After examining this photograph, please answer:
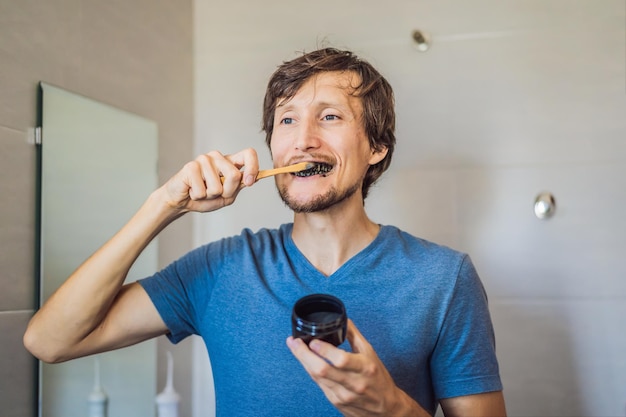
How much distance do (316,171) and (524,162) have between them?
745 millimetres

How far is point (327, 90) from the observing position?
1.12m

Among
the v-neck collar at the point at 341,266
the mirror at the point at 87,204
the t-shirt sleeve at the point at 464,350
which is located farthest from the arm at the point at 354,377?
the mirror at the point at 87,204

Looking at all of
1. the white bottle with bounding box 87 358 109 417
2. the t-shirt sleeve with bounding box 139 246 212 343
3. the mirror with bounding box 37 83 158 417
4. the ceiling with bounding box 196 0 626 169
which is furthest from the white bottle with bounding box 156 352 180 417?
the ceiling with bounding box 196 0 626 169

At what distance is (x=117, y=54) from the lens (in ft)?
4.47

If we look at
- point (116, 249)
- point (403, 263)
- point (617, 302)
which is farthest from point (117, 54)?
point (617, 302)

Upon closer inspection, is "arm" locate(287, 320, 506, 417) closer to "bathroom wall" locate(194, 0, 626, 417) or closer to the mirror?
the mirror

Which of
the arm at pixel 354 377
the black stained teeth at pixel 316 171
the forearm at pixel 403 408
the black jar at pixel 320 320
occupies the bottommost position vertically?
the forearm at pixel 403 408

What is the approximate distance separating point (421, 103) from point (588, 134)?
450 mm

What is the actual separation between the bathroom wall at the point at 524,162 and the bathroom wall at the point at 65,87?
0.46 m

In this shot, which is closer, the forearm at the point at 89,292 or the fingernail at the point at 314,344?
the fingernail at the point at 314,344

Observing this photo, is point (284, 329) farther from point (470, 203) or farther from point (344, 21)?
point (344, 21)

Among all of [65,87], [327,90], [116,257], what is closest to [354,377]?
[116,257]

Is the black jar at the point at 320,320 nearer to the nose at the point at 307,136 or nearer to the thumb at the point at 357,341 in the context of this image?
the thumb at the point at 357,341

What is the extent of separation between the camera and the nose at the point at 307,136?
3.45 ft
